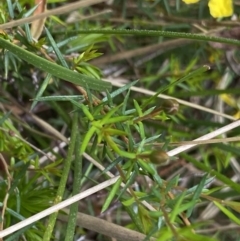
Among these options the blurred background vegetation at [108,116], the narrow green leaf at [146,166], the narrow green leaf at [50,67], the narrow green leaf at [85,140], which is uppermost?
the narrow green leaf at [50,67]

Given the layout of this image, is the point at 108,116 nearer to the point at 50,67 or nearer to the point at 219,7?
the point at 50,67

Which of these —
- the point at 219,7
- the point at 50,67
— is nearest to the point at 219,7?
the point at 219,7

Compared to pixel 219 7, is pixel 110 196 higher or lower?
lower

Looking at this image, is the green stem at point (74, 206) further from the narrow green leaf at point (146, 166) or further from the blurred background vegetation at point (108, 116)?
the narrow green leaf at point (146, 166)

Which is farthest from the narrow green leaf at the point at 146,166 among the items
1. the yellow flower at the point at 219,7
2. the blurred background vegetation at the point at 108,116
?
the yellow flower at the point at 219,7

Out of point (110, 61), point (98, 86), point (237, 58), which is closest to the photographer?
point (98, 86)

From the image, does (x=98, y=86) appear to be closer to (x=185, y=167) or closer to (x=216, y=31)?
(x=216, y=31)

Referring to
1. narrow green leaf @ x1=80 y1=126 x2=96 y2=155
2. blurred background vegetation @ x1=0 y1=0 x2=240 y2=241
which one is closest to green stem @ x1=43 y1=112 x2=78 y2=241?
blurred background vegetation @ x1=0 y1=0 x2=240 y2=241

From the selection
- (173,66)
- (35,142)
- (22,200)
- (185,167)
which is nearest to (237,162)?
(185,167)

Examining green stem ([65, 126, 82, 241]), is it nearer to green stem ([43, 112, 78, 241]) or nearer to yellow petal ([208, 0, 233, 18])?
green stem ([43, 112, 78, 241])

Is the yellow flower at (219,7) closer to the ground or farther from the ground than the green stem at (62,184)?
farther from the ground

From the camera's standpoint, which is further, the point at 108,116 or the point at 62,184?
the point at 62,184
